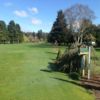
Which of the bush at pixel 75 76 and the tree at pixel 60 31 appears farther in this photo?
the tree at pixel 60 31

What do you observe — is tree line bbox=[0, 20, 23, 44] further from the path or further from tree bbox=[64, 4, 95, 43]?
the path

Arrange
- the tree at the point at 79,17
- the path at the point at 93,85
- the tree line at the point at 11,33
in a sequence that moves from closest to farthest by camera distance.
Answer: the path at the point at 93,85 < the tree at the point at 79,17 < the tree line at the point at 11,33

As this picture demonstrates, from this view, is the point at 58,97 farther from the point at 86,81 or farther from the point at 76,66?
the point at 76,66

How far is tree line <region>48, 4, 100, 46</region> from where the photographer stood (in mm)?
65981

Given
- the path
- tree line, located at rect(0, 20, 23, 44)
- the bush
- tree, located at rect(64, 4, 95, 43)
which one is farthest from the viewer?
tree line, located at rect(0, 20, 23, 44)

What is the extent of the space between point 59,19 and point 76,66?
61.7 m

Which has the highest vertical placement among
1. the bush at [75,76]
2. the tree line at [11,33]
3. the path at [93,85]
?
the tree line at [11,33]

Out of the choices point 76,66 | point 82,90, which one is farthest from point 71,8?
point 82,90

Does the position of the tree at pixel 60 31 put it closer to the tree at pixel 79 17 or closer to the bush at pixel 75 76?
the tree at pixel 79 17

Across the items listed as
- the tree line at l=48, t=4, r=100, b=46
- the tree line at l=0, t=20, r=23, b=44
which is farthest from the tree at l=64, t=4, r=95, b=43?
the tree line at l=0, t=20, r=23, b=44

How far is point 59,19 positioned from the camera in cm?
7688

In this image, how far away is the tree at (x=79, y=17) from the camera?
65.7 meters

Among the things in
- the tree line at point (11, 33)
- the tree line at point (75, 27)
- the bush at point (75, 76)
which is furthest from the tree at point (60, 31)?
the bush at point (75, 76)

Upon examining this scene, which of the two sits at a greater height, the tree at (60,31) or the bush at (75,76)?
the tree at (60,31)
